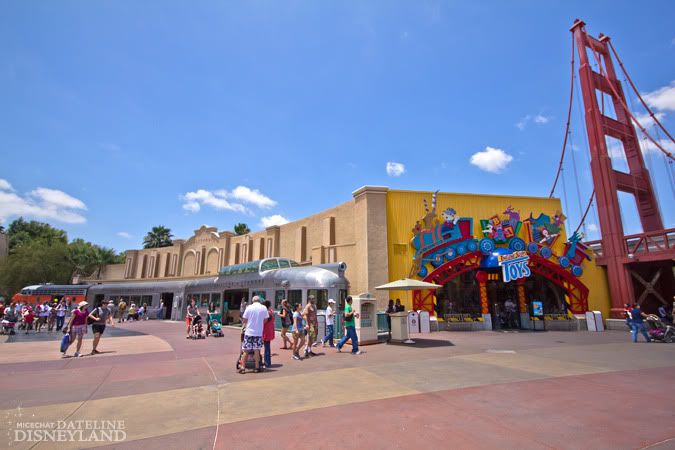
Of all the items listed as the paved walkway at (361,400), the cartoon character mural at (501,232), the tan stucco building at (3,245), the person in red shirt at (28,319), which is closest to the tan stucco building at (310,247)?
the cartoon character mural at (501,232)

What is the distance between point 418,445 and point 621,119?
95.9ft

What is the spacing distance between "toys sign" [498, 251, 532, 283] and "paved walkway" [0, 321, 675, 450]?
8809 mm

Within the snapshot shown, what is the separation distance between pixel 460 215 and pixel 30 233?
6379 cm

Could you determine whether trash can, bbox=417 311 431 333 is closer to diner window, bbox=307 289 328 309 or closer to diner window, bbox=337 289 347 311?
diner window, bbox=337 289 347 311

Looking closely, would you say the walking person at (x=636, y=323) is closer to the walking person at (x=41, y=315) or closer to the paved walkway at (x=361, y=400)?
the paved walkway at (x=361, y=400)

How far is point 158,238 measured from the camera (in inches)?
1896

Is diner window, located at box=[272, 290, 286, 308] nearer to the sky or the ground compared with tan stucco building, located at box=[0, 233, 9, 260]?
nearer to the ground

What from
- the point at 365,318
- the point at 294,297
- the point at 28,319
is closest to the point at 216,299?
the point at 294,297

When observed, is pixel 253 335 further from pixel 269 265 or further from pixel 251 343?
pixel 269 265

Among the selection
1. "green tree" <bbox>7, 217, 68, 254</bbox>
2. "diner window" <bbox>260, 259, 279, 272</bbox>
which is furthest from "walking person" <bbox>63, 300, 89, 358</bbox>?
"green tree" <bbox>7, 217, 68, 254</bbox>

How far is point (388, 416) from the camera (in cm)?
485

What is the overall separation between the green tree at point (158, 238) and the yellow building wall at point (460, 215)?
3830cm

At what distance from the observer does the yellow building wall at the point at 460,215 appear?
19781 millimetres

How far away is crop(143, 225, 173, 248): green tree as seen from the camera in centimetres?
4785
